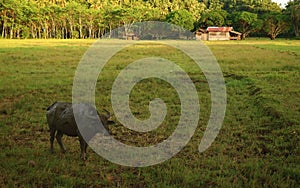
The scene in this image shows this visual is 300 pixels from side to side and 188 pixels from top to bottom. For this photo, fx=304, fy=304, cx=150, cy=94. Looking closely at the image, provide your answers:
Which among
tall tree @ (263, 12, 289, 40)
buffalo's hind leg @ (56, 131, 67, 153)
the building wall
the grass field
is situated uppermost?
tall tree @ (263, 12, 289, 40)

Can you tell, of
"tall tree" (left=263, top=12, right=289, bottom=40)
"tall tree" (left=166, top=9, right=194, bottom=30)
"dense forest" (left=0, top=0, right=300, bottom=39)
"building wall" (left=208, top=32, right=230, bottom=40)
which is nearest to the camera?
"dense forest" (left=0, top=0, right=300, bottom=39)

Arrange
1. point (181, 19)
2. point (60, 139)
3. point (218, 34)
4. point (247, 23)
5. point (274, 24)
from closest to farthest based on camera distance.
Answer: point (60, 139) < point (274, 24) < point (218, 34) < point (247, 23) < point (181, 19)

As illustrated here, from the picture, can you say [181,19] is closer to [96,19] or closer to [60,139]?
[96,19]

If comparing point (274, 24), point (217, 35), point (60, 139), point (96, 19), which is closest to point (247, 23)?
point (274, 24)

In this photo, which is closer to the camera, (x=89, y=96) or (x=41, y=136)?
(x=41, y=136)

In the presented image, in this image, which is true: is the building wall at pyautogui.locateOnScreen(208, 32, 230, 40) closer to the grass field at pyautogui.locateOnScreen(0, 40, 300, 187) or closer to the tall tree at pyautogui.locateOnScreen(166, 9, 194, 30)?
the tall tree at pyautogui.locateOnScreen(166, 9, 194, 30)

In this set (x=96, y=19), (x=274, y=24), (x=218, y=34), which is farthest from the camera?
(x=96, y=19)

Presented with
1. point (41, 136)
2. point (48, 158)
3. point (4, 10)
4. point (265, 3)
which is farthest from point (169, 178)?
point (265, 3)

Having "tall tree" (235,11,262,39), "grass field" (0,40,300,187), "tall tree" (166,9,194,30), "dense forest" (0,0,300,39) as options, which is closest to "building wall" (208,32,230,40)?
"tall tree" (235,11,262,39)

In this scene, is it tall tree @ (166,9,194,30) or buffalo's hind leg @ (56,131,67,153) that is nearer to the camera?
buffalo's hind leg @ (56,131,67,153)

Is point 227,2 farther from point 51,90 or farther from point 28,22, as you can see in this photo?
point 51,90

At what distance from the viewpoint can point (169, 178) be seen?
18.3 feet

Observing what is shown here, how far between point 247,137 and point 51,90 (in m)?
8.78

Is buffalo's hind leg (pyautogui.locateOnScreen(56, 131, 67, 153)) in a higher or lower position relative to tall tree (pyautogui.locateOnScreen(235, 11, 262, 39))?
lower
